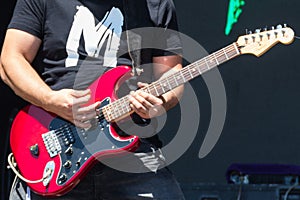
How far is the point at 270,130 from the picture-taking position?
4.17 metres

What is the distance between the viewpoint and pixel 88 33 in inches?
106

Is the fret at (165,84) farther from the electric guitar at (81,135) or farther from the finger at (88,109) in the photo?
the finger at (88,109)

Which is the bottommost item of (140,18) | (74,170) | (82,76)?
(74,170)

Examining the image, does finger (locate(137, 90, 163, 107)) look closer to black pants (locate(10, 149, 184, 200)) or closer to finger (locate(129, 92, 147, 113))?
finger (locate(129, 92, 147, 113))

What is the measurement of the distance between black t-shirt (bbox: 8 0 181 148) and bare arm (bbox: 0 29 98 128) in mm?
45

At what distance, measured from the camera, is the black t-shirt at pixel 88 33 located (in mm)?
2682

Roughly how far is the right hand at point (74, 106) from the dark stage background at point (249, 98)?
156 centimetres

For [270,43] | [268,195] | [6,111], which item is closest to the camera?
[270,43]

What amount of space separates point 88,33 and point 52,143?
42cm

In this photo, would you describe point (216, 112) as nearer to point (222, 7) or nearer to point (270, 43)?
point (222, 7)

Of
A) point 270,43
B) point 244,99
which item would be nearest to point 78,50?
point 270,43

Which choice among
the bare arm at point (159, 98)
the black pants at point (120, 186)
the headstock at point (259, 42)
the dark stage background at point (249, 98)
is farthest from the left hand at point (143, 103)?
the dark stage background at point (249, 98)

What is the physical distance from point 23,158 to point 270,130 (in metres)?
1.86

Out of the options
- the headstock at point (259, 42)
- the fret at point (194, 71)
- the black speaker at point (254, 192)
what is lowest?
the black speaker at point (254, 192)
